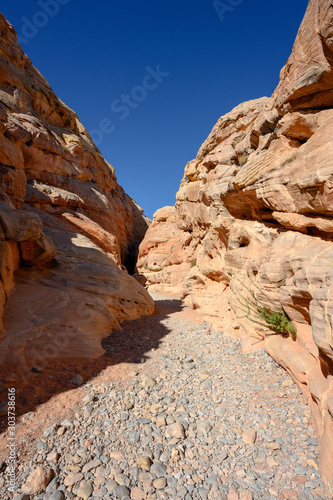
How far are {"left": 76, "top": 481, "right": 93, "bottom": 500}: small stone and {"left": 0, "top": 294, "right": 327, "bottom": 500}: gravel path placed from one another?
1 centimetres

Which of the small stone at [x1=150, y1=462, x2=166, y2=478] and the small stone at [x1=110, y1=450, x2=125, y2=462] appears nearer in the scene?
the small stone at [x1=150, y1=462, x2=166, y2=478]

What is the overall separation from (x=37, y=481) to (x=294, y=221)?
9236 millimetres

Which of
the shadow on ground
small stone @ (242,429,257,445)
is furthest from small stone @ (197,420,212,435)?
the shadow on ground

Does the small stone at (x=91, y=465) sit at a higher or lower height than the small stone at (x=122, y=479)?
higher

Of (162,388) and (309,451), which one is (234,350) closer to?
(162,388)

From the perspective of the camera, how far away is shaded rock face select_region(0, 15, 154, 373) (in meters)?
8.27

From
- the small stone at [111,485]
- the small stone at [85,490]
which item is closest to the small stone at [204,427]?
the small stone at [111,485]

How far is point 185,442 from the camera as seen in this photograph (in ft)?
16.0

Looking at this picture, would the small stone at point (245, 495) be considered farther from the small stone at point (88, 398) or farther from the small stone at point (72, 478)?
the small stone at point (88, 398)

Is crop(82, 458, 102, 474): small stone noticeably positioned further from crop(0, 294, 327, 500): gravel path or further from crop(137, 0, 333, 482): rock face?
crop(137, 0, 333, 482): rock face

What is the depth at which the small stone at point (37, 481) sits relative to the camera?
3691mm

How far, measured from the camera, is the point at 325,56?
20.6ft

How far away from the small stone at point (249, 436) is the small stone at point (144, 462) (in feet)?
6.77

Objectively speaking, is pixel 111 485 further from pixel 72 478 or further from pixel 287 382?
pixel 287 382
